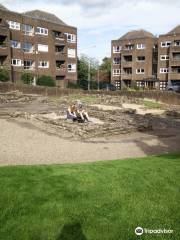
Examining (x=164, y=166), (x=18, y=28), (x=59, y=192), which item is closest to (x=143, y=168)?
(x=164, y=166)

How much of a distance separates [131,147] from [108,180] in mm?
5931

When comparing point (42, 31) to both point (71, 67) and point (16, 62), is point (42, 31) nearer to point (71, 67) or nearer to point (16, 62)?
point (16, 62)

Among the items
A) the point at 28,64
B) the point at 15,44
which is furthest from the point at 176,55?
the point at 15,44

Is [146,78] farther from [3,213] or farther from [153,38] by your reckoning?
[3,213]

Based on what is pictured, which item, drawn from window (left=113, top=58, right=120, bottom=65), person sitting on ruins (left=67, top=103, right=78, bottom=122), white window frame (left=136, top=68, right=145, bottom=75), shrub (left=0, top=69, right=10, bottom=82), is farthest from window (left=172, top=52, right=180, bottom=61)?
person sitting on ruins (left=67, top=103, right=78, bottom=122)

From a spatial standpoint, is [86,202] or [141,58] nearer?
[86,202]

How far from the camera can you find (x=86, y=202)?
6.13 metres

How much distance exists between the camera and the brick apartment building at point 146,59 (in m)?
64.0

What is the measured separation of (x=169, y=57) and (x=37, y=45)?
2756cm

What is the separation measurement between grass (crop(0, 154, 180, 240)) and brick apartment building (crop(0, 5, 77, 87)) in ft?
141

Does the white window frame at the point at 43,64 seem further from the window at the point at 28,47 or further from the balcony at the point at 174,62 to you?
the balcony at the point at 174,62

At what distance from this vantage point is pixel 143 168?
8.59m

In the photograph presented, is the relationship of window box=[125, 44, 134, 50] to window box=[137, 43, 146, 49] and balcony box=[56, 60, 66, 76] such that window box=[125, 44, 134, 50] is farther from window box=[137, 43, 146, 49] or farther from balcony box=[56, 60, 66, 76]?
balcony box=[56, 60, 66, 76]

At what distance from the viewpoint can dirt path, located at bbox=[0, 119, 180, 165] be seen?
1076cm
